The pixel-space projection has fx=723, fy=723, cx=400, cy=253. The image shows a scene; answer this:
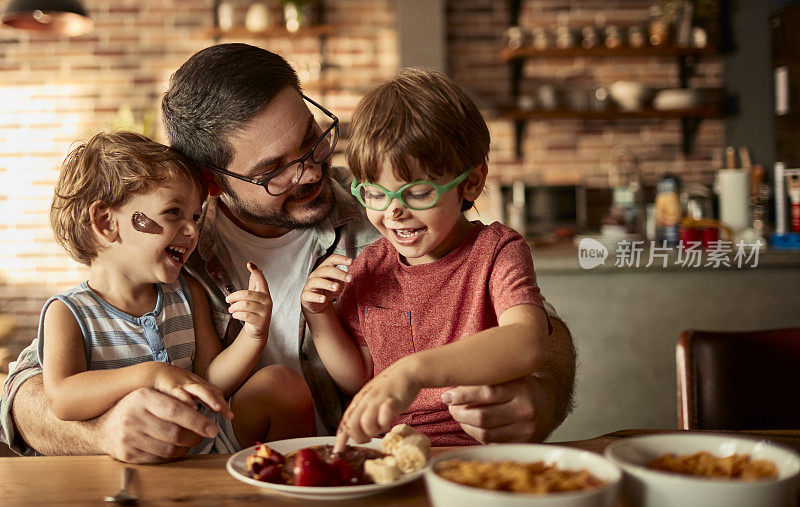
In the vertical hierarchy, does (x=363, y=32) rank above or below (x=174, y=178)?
above

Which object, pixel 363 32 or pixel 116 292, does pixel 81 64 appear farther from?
pixel 116 292

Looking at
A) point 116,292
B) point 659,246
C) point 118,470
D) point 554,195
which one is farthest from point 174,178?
point 554,195

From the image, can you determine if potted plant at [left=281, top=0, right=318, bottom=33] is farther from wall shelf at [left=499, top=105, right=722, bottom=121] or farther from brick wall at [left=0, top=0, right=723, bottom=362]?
wall shelf at [left=499, top=105, right=722, bottom=121]

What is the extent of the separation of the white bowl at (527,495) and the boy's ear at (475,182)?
0.67 meters

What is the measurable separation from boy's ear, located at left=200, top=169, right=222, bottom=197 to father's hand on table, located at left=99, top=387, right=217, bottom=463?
636 mm

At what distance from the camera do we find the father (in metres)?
1.37

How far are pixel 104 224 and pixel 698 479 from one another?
1.14 meters

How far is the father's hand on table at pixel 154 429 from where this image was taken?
1.02 metres

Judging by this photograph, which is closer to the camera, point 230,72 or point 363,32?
point 230,72

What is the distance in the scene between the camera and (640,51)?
4898mm

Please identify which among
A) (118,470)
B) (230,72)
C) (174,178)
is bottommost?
(118,470)

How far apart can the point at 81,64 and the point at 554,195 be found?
3.43 metres

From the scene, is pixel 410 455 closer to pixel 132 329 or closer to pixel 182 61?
pixel 132 329

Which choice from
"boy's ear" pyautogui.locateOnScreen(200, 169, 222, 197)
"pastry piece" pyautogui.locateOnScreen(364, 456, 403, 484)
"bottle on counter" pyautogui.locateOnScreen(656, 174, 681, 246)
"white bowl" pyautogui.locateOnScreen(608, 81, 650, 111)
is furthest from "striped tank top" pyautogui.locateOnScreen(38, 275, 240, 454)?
"white bowl" pyautogui.locateOnScreen(608, 81, 650, 111)
